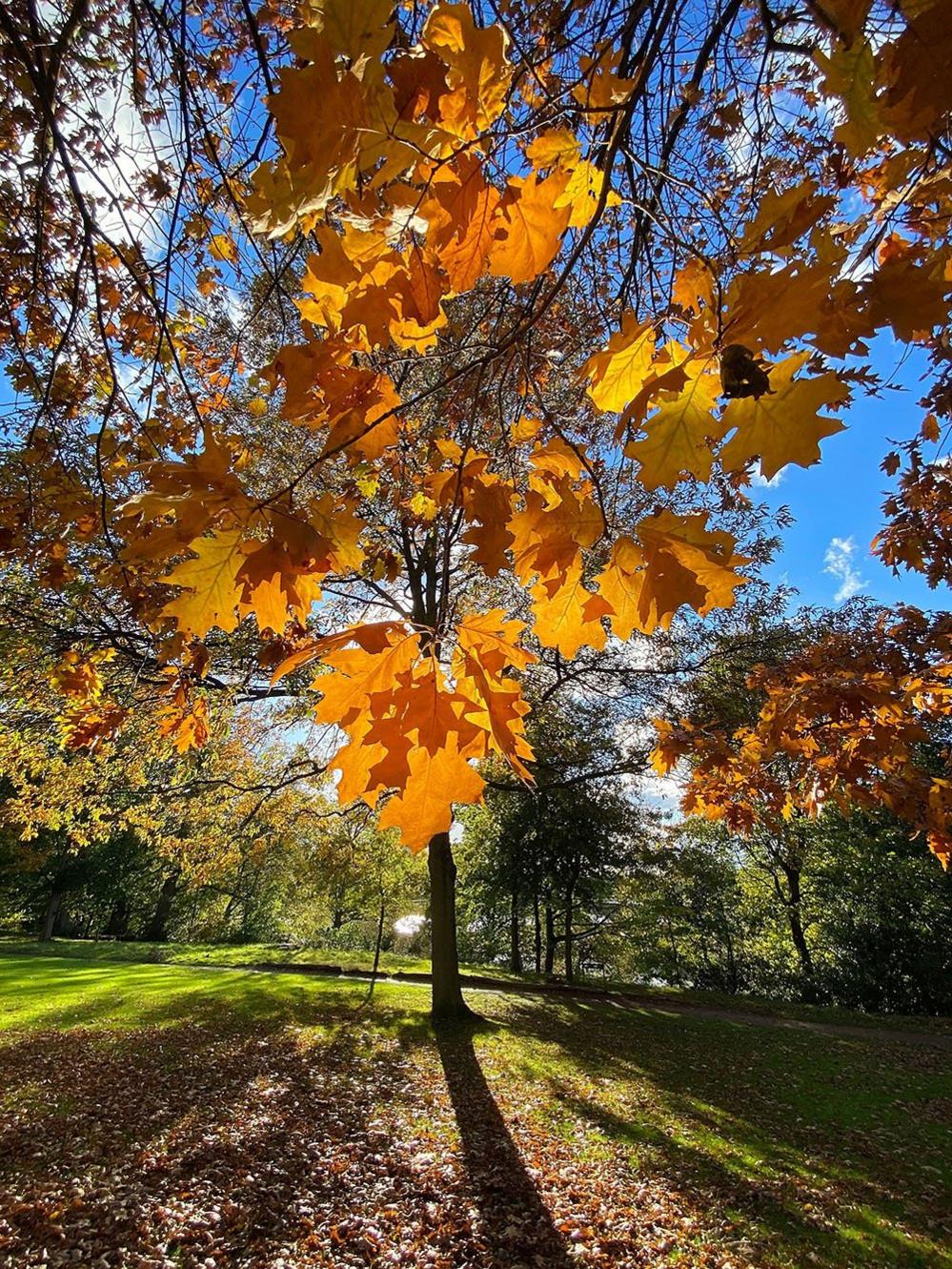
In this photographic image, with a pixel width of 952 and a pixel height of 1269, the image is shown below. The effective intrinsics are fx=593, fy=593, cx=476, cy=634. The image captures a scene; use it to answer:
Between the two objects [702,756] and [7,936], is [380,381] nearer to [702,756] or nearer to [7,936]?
[702,756]

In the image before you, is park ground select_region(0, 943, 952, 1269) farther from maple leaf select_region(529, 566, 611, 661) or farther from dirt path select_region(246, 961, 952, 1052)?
maple leaf select_region(529, 566, 611, 661)

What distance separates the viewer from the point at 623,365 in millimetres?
1058

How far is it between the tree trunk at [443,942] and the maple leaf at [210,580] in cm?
979

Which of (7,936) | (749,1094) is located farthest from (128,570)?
(7,936)

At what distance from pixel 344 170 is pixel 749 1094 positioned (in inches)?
388

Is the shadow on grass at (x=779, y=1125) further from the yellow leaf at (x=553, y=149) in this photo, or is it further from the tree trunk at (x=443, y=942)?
the yellow leaf at (x=553, y=149)

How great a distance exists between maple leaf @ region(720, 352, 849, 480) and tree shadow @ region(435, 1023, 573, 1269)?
5.06m

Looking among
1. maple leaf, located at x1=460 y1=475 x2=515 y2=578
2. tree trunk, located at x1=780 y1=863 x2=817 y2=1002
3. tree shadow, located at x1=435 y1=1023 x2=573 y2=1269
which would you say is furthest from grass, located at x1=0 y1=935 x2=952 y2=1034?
maple leaf, located at x1=460 y1=475 x2=515 y2=578

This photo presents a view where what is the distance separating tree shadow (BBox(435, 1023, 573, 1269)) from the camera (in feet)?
12.7

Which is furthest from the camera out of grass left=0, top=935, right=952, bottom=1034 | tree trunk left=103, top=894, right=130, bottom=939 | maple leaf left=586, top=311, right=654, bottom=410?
tree trunk left=103, top=894, right=130, bottom=939

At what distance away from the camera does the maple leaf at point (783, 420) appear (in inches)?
32.9

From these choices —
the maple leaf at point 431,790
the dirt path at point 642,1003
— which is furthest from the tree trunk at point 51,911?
the maple leaf at point 431,790

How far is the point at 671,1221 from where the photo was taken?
14.0ft

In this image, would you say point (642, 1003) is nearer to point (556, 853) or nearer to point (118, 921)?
point (556, 853)
